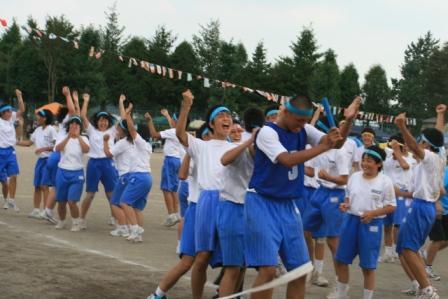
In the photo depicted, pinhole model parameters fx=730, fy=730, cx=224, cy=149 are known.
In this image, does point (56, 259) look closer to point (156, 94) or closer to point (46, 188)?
point (46, 188)

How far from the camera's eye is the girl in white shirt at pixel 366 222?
721cm

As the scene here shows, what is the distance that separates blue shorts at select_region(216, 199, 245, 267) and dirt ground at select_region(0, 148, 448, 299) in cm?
131

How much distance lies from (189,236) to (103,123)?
240 inches

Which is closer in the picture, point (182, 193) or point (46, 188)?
point (182, 193)

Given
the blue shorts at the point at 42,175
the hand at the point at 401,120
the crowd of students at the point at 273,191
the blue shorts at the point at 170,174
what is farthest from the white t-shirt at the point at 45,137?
the hand at the point at 401,120

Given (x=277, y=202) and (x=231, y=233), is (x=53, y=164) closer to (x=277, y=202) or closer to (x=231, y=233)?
(x=231, y=233)

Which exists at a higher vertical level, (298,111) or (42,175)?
(298,111)

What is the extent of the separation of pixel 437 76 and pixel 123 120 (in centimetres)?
5640

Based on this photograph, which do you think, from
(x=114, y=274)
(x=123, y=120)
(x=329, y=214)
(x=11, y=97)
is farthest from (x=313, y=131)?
(x=11, y=97)

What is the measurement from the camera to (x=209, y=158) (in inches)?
272

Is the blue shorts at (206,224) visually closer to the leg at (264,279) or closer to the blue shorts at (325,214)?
the leg at (264,279)

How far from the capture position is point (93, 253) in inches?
374

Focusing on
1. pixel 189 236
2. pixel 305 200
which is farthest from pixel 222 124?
pixel 305 200

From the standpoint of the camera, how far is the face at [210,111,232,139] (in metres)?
6.84
